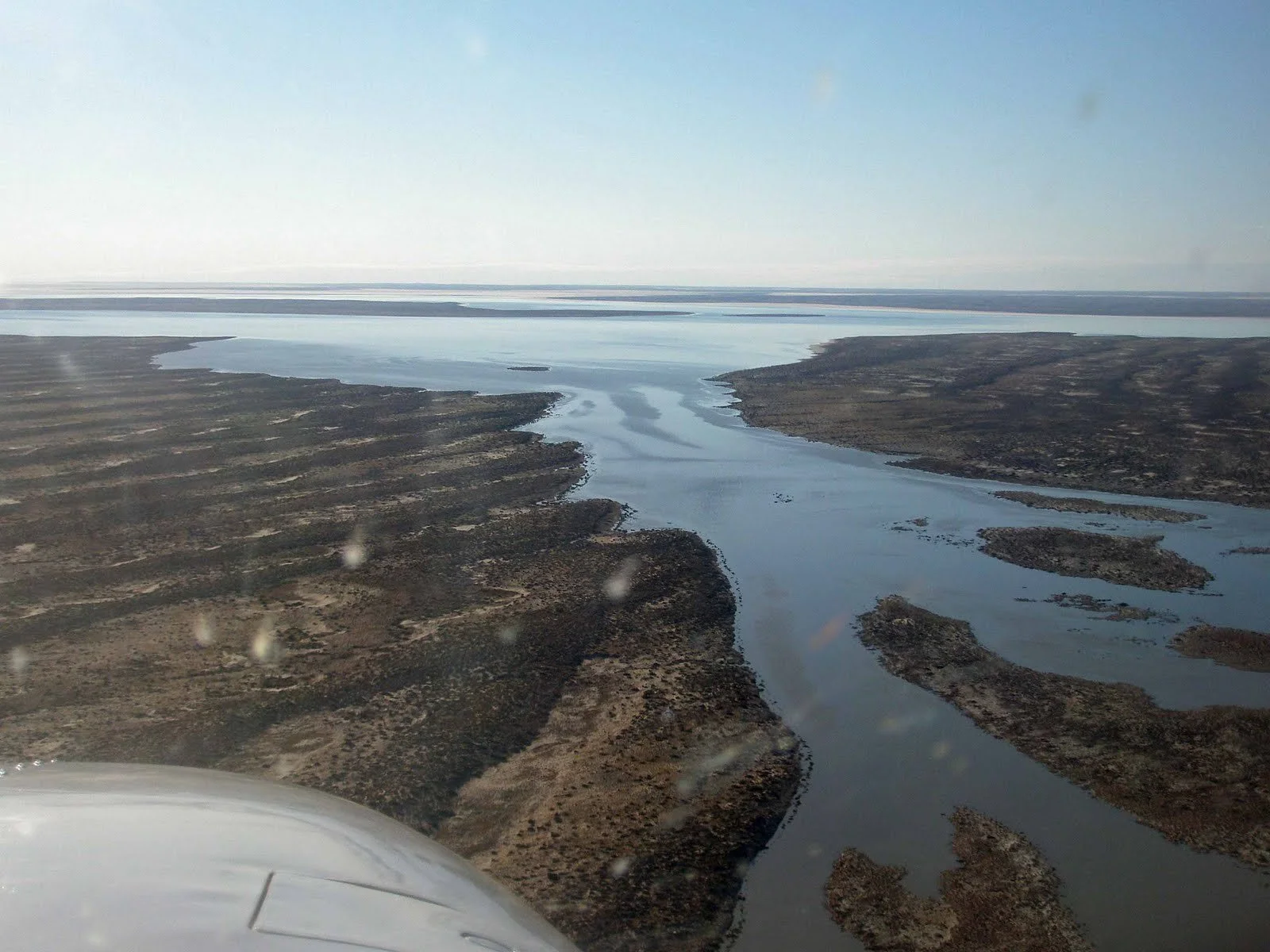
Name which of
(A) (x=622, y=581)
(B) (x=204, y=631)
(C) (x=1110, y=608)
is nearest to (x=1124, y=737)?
(C) (x=1110, y=608)

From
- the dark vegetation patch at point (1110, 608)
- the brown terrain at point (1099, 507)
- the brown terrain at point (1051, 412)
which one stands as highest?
the dark vegetation patch at point (1110, 608)

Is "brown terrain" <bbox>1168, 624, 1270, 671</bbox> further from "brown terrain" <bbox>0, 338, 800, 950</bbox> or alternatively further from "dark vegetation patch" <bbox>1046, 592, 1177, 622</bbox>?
"brown terrain" <bbox>0, 338, 800, 950</bbox>

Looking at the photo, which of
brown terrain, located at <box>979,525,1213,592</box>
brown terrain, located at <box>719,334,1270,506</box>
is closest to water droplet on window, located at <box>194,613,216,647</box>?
brown terrain, located at <box>979,525,1213,592</box>

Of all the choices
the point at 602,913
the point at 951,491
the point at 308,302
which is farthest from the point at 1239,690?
the point at 308,302

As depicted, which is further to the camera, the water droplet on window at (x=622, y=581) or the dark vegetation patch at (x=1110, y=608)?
the water droplet on window at (x=622, y=581)

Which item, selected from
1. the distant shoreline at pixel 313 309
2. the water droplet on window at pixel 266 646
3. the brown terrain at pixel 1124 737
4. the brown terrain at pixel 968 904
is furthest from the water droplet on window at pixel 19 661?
the distant shoreline at pixel 313 309

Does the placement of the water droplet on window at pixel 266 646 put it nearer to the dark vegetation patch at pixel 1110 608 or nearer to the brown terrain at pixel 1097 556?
the dark vegetation patch at pixel 1110 608

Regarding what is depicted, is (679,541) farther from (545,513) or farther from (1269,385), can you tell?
(1269,385)

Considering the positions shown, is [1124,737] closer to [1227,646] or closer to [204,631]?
[1227,646]
